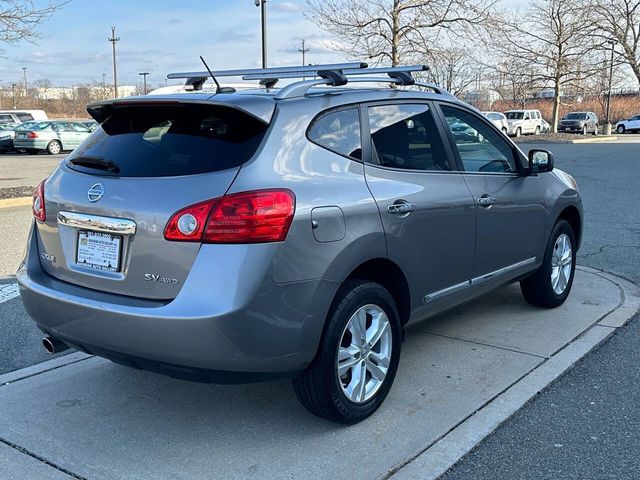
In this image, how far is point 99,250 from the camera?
321 centimetres

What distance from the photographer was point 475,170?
4.54m

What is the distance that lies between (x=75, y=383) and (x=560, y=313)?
375 centimetres

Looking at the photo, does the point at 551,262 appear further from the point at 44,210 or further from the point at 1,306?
the point at 1,306

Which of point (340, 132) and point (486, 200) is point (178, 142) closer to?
point (340, 132)

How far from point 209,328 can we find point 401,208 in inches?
52.6

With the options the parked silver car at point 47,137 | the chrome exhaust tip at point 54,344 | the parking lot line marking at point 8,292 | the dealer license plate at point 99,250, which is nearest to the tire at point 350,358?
the dealer license plate at point 99,250

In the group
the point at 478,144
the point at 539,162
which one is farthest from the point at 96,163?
the point at 539,162

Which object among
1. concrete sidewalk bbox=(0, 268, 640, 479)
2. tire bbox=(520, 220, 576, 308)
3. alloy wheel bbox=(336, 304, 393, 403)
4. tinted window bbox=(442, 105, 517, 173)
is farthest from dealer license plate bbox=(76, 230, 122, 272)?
tire bbox=(520, 220, 576, 308)

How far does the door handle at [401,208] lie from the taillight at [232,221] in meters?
0.82

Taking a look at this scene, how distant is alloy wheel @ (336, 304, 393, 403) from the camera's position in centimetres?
342

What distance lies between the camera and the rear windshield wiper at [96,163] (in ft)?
10.9

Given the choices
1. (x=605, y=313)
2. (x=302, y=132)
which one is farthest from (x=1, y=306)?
(x=605, y=313)

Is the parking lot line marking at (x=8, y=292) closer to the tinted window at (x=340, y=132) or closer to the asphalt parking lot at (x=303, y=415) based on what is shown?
the asphalt parking lot at (x=303, y=415)

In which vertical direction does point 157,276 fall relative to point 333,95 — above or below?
below
